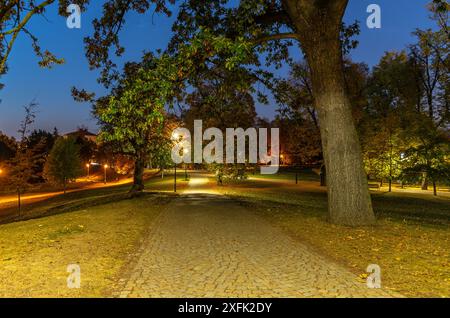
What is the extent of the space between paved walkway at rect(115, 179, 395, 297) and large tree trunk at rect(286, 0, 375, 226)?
2.23 metres

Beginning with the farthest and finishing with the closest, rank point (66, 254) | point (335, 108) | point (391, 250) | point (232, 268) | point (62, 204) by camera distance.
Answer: point (62, 204) → point (335, 108) → point (391, 250) → point (66, 254) → point (232, 268)

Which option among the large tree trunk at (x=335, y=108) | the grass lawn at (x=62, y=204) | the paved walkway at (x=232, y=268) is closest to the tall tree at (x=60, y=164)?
the grass lawn at (x=62, y=204)

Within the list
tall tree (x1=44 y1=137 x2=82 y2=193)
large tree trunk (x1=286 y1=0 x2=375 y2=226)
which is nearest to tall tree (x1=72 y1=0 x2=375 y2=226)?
large tree trunk (x1=286 y1=0 x2=375 y2=226)

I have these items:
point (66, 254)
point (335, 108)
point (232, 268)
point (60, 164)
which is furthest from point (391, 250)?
point (60, 164)

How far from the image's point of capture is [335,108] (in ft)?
33.7

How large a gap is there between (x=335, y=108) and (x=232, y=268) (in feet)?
19.0

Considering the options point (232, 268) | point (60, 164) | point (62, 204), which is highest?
point (60, 164)

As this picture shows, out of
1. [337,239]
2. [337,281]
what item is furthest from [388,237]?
[337,281]

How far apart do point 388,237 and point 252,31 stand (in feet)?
21.9

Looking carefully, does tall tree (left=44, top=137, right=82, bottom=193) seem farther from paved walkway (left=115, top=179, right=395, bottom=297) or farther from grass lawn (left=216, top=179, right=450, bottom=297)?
grass lawn (left=216, top=179, right=450, bottom=297)

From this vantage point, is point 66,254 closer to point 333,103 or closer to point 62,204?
point 333,103

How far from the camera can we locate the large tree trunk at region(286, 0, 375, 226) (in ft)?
33.7

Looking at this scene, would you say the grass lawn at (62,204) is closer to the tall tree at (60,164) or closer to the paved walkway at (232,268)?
the tall tree at (60,164)

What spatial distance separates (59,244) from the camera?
833 centimetres
